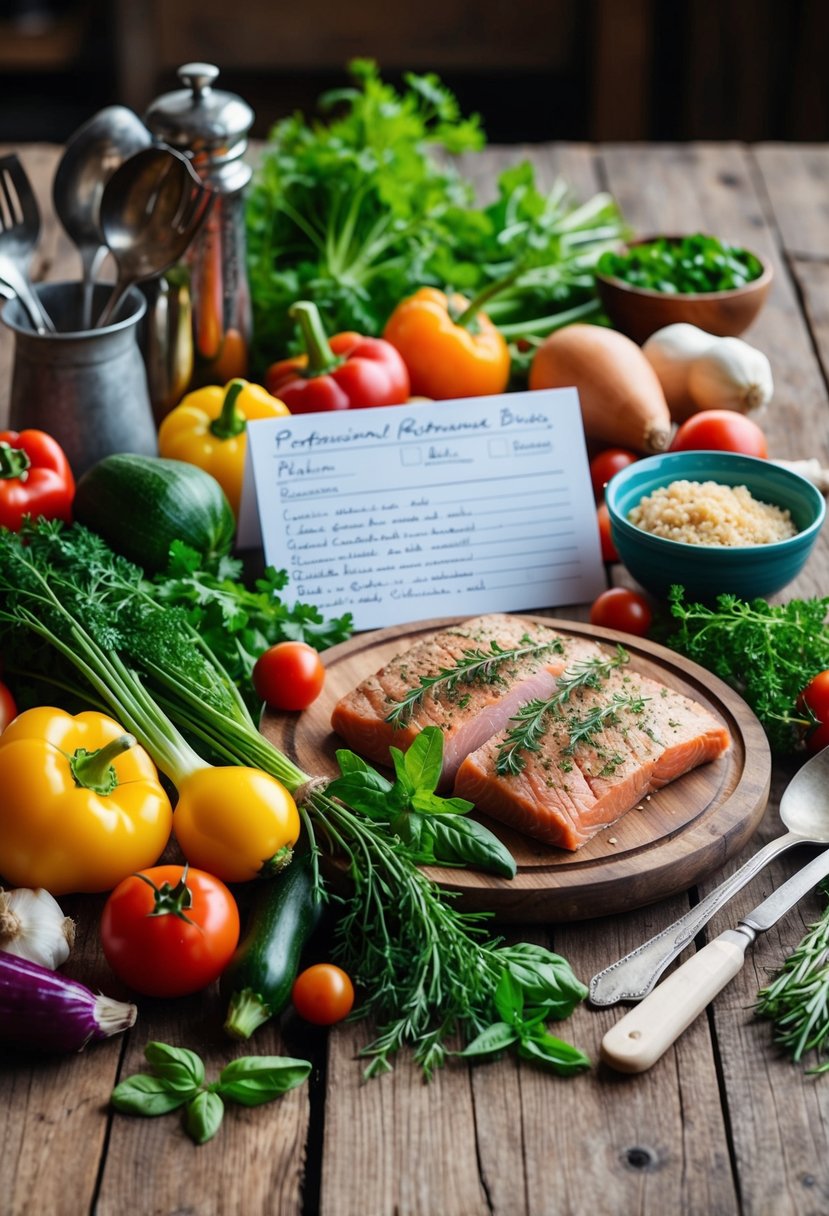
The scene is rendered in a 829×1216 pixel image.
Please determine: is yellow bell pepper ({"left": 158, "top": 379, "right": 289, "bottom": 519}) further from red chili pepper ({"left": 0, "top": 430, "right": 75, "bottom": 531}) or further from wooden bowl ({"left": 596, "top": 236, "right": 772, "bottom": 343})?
wooden bowl ({"left": 596, "top": 236, "right": 772, "bottom": 343})

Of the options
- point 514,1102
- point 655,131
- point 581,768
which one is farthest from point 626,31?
point 514,1102

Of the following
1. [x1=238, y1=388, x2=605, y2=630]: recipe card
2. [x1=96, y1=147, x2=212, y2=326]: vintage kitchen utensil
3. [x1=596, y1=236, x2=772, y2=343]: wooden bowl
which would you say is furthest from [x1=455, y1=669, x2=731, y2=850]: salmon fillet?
[x1=596, y1=236, x2=772, y2=343]: wooden bowl

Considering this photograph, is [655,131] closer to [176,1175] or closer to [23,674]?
[23,674]

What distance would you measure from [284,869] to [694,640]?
80 centimetres

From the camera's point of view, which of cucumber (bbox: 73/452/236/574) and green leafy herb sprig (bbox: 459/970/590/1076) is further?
cucumber (bbox: 73/452/236/574)

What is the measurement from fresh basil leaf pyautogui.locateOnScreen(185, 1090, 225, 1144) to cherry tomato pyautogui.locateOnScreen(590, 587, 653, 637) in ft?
3.70

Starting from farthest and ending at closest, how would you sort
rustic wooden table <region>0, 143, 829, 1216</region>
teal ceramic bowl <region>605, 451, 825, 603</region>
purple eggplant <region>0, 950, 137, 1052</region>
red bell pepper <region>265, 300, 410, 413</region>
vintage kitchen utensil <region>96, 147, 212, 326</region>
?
red bell pepper <region>265, 300, 410, 413</region>
vintage kitchen utensil <region>96, 147, 212, 326</region>
teal ceramic bowl <region>605, 451, 825, 603</region>
purple eggplant <region>0, 950, 137, 1052</region>
rustic wooden table <region>0, 143, 829, 1216</region>

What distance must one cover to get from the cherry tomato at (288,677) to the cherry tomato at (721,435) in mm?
1011

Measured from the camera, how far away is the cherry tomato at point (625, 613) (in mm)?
2270

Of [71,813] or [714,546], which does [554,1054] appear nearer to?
[71,813]

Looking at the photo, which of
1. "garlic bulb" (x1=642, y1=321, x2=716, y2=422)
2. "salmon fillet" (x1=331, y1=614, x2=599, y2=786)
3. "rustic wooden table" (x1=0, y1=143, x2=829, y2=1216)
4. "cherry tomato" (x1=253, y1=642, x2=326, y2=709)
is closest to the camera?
"rustic wooden table" (x1=0, y1=143, x2=829, y2=1216)

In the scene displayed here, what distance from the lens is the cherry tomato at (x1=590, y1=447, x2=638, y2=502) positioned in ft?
8.69

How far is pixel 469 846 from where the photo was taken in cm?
164

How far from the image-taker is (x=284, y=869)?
1.68 metres
